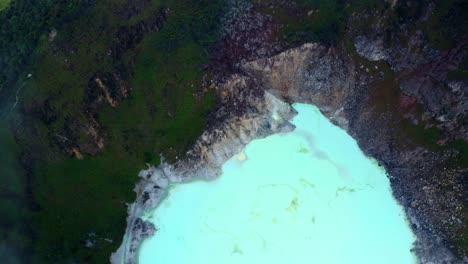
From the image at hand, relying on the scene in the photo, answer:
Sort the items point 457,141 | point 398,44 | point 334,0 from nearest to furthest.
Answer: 1. point 457,141
2. point 398,44
3. point 334,0

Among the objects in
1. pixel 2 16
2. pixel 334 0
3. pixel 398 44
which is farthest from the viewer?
pixel 2 16

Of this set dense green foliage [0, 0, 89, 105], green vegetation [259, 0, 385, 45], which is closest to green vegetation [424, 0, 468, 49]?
green vegetation [259, 0, 385, 45]

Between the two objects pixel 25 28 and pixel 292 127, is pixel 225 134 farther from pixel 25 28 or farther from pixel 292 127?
pixel 25 28

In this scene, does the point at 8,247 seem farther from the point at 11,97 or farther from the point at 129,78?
the point at 129,78

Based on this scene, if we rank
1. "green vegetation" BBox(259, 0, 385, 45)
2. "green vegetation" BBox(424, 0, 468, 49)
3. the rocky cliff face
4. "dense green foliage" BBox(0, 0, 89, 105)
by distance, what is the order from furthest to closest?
"dense green foliage" BBox(0, 0, 89, 105) < "green vegetation" BBox(259, 0, 385, 45) < the rocky cliff face < "green vegetation" BBox(424, 0, 468, 49)

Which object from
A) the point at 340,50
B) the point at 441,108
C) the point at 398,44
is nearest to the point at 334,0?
the point at 340,50

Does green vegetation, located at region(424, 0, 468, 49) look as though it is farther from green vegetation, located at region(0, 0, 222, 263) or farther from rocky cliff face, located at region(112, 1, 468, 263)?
green vegetation, located at region(0, 0, 222, 263)
